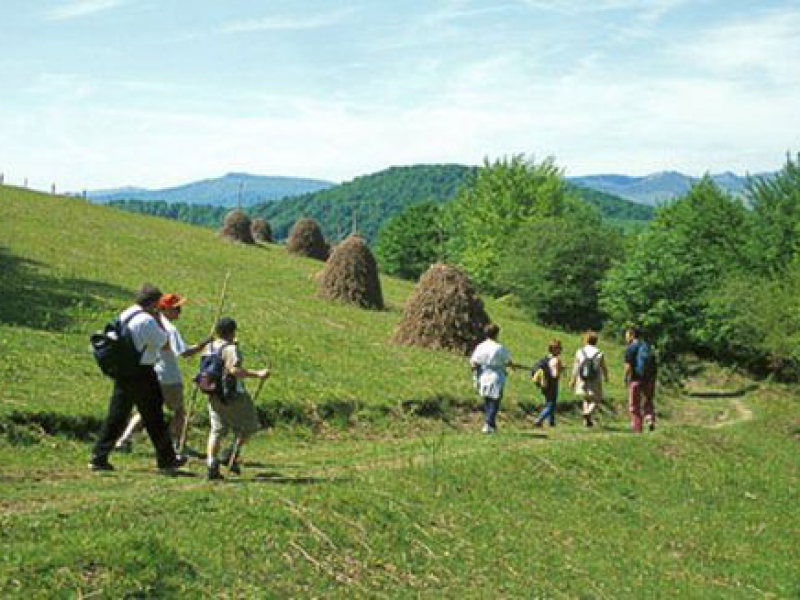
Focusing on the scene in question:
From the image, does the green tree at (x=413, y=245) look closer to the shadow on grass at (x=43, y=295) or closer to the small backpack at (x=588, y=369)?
the shadow on grass at (x=43, y=295)

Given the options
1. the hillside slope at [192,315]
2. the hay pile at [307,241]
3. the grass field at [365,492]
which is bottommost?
the grass field at [365,492]

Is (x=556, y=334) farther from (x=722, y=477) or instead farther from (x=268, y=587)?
(x=268, y=587)

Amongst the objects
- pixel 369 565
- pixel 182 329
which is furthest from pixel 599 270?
pixel 369 565

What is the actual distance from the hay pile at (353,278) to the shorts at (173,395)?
23045mm

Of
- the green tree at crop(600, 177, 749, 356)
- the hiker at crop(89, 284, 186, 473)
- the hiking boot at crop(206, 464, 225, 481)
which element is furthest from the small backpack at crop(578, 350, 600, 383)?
the green tree at crop(600, 177, 749, 356)

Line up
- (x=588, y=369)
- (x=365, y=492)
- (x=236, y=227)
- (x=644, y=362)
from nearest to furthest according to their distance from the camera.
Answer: (x=365, y=492) < (x=644, y=362) < (x=588, y=369) < (x=236, y=227)

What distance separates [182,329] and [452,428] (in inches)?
311

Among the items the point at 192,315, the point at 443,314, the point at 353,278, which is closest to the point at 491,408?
the point at 443,314

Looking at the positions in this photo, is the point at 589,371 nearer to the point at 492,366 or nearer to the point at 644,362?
the point at 644,362

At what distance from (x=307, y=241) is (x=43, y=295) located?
30.2m

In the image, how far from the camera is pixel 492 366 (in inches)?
702

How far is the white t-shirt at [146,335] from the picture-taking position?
37.1 feet

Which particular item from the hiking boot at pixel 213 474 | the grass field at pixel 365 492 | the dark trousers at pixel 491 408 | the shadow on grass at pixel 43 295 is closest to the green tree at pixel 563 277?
the grass field at pixel 365 492

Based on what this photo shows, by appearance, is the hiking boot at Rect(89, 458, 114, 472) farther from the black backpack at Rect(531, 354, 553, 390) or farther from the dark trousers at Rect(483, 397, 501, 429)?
the black backpack at Rect(531, 354, 553, 390)
